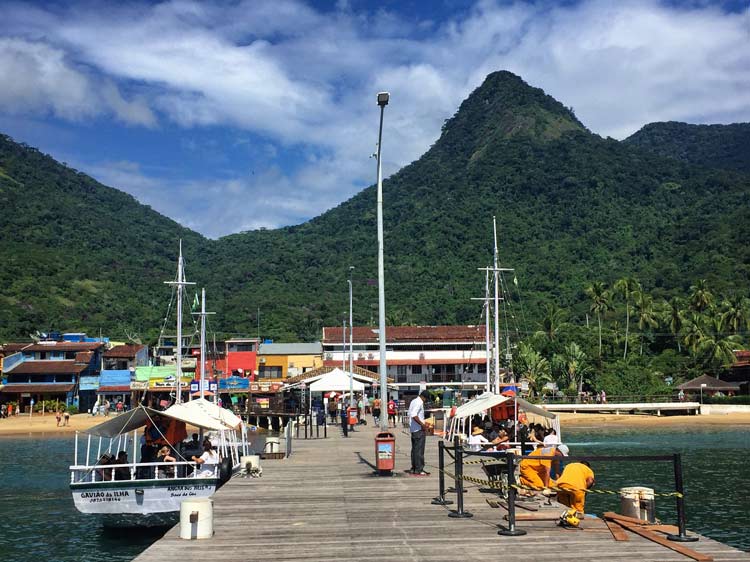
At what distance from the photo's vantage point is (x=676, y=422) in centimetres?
6794

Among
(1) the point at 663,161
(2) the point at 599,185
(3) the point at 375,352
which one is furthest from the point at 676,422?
(1) the point at 663,161

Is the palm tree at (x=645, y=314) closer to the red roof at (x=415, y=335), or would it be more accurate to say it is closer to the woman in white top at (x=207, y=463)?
the red roof at (x=415, y=335)

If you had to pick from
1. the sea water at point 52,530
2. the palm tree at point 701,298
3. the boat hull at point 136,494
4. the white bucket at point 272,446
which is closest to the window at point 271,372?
the palm tree at point 701,298

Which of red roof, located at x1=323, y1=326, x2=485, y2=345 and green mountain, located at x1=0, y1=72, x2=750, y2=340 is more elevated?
green mountain, located at x1=0, y1=72, x2=750, y2=340

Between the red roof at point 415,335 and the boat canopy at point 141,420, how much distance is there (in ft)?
222

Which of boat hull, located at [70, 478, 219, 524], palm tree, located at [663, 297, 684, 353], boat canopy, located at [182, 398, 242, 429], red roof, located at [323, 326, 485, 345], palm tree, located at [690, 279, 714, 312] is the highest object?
palm tree, located at [690, 279, 714, 312]

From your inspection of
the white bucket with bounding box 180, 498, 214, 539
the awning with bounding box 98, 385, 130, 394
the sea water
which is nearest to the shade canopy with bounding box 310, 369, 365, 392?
the sea water

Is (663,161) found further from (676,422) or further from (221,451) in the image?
(221,451)

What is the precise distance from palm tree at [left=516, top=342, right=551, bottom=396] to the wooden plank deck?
65.5 m

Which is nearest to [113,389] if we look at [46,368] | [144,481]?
[46,368]

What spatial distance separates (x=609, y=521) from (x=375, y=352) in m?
79.0

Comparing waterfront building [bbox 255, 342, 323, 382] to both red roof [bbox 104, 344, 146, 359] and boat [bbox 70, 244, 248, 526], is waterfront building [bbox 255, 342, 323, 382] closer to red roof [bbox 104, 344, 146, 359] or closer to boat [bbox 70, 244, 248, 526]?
red roof [bbox 104, 344, 146, 359]

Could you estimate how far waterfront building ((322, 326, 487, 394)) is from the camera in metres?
89.4

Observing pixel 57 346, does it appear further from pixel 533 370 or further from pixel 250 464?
pixel 250 464
